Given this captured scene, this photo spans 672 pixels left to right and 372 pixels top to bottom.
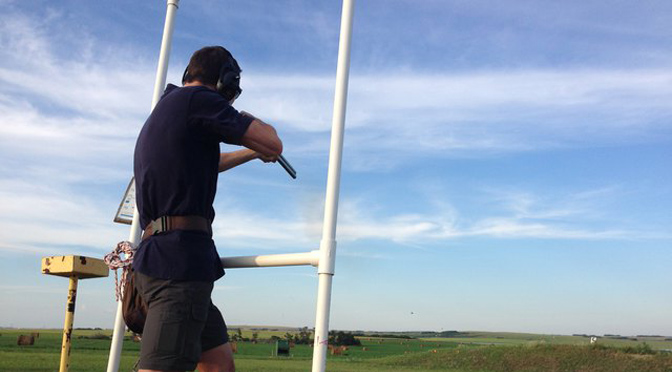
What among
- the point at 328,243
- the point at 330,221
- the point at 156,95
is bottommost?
the point at 328,243

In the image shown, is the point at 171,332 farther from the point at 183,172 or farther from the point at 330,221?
the point at 330,221

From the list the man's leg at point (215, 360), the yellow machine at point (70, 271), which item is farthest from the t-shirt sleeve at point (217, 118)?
the yellow machine at point (70, 271)

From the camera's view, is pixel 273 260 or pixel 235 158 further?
pixel 235 158

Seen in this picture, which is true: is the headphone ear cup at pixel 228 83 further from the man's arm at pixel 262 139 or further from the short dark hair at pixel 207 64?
the man's arm at pixel 262 139

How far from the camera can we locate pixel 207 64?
3.19 meters

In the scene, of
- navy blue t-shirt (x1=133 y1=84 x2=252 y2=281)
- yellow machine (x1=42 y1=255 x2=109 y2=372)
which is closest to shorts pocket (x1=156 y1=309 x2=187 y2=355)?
navy blue t-shirt (x1=133 y1=84 x2=252 y2=281)

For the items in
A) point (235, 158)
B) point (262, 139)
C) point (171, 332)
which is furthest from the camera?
point (235, 158)

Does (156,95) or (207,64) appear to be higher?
(156,95)

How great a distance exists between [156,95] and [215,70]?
84.8 inches

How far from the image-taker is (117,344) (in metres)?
4.82

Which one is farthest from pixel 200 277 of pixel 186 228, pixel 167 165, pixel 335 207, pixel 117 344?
pixel 117 344

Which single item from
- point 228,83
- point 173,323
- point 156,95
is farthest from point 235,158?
point 156,95

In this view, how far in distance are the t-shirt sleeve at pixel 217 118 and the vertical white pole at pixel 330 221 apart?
1.89ft

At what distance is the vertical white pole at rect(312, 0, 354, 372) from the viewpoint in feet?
10.5
